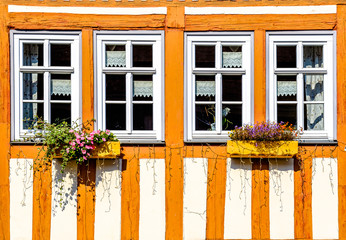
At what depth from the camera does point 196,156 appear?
714cm

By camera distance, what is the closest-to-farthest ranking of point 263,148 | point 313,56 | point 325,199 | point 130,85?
1. point 263,148
2. point 325,199
3. point 130,85
4. point 313,56

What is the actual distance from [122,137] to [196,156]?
48.0 inches

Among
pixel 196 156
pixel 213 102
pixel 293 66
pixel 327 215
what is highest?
pixel 293 66

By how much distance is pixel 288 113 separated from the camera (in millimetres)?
7316

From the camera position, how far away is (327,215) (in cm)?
711

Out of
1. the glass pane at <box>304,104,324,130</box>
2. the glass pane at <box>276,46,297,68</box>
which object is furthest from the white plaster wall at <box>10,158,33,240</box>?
the glass pane at <box>304,104,324,130</box>

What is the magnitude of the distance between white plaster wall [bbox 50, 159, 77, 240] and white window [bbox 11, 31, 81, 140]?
2.67ft

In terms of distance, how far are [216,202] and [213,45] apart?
8.25 ft

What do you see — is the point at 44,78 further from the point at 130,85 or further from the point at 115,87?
the point at 130,85

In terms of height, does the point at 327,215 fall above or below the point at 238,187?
below

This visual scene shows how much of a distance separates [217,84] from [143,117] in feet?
4.29

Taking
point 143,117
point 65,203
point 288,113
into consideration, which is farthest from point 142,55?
point 65,203

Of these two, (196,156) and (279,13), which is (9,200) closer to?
(196,156)

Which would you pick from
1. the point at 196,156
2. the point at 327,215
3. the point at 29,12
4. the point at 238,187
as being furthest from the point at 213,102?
the point at 29,12
